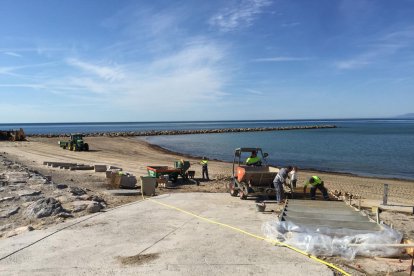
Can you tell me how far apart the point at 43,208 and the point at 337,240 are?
26.5 ft

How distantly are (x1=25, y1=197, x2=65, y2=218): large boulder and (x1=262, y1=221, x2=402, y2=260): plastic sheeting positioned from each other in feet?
20.2

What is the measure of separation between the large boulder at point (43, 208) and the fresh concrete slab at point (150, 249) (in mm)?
904

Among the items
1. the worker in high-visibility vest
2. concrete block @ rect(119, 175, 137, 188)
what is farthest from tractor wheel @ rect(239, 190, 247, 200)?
concrete block @ rect(119, 175, 137, 188)

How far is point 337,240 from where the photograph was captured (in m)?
7.88

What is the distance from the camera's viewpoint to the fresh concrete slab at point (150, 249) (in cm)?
696

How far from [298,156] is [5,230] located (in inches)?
1422

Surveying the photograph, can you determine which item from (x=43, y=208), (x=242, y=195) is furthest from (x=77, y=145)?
(x=43, y=208)

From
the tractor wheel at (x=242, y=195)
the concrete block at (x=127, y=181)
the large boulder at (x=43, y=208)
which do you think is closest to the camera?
the large boulder at (x=43, y=208)

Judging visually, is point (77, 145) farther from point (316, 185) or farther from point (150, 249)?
point (150, 249)

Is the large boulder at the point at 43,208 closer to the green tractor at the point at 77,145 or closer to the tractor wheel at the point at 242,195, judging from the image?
the tractor wheel at the point at 242,195

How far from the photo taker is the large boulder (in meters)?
10.6

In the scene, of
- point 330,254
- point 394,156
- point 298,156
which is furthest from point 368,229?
point 394,156

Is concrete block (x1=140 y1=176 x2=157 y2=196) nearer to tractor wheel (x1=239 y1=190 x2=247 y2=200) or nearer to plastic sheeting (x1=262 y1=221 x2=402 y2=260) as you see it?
tractor wheel (x1=239 y1=190 x2=247 y2=200)

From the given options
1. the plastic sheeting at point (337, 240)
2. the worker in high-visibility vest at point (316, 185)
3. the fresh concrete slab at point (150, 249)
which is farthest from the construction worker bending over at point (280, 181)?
the plastic sheeting at point (337, 240)
